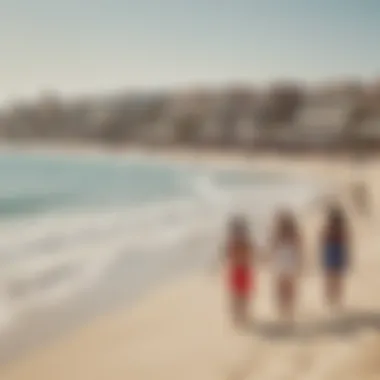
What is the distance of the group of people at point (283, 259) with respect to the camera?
7.41 ft

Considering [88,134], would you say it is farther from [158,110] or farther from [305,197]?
[305,197]

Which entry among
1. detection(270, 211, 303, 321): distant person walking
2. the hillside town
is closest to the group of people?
detection(270, 211, 303, 321): distant person walking

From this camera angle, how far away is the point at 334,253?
237 centimetres

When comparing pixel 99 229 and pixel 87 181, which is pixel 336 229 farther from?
pixel 99 229

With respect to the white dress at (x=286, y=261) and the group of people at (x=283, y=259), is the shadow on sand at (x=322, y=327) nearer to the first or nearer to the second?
the group of people at (x=283, y=259)

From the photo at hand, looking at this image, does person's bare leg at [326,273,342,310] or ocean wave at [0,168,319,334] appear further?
ocean wave at [0,168,319,334]

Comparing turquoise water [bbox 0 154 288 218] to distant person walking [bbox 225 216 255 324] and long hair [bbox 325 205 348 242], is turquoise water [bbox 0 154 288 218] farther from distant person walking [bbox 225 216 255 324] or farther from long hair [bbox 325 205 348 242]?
long hair [bbox 325 205 348 242]

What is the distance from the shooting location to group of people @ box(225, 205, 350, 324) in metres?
2.26

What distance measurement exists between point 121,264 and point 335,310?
120 centimetres

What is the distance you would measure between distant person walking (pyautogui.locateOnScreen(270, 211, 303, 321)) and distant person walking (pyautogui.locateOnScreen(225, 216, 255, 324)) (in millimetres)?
85

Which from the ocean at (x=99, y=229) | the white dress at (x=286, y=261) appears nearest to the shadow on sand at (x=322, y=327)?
the white dress at (x=286, y=261)

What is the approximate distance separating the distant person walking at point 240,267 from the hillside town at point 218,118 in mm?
319

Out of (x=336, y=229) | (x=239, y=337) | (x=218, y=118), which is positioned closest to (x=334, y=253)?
(x=336, y=229)

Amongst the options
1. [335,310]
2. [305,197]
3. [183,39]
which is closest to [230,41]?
[183,39]
